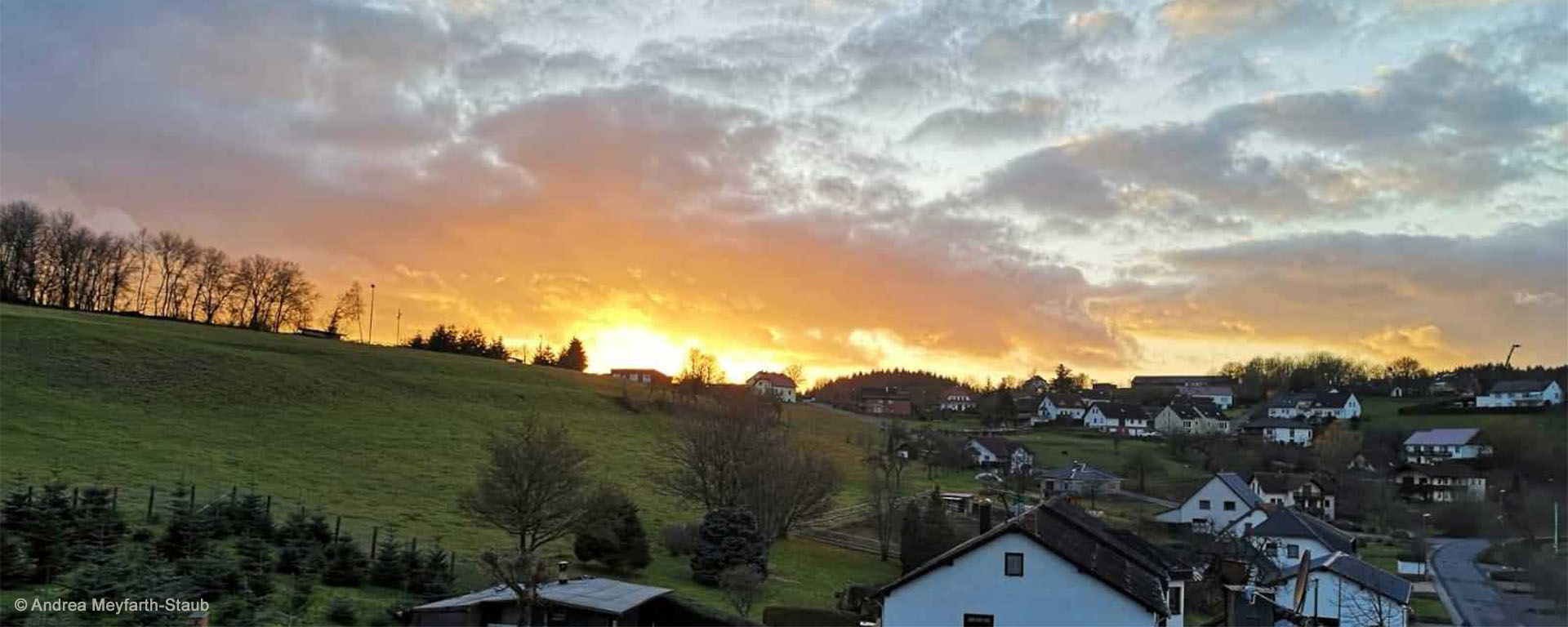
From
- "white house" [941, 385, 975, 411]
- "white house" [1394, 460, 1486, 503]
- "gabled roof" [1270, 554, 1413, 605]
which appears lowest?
"gabled roof" [1270, 554, 1413, 605]

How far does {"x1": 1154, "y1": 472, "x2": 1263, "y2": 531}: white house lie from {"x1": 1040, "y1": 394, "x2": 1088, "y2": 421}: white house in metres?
63.0

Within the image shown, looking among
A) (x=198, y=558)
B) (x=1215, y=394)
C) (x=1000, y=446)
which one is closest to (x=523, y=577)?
(x=198, y=558)

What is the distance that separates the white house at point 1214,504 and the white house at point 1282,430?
3770cm

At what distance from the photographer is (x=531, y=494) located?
3597 centimetres

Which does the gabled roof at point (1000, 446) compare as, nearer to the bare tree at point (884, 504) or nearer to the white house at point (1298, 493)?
the bare tree at point (884, 504)

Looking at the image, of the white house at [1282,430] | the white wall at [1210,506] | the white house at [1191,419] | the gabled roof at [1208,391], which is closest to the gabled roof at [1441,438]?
the white house at [1282,430]

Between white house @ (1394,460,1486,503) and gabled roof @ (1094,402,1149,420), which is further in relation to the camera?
gabled roof @ (1094,402,1149,420)

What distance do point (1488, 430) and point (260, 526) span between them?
85.6 metres

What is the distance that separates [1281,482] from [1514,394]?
21.1m

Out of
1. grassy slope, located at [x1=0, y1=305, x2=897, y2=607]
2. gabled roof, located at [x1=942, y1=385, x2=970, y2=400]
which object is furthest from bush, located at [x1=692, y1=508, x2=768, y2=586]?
gabled roof, located at [x1=942, y1=385, x2=970, y2=400]

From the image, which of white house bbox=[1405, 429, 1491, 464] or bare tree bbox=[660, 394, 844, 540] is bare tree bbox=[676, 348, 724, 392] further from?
white house bbox=[1405, 429, 1491, 464]

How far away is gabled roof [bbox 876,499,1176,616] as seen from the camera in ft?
74.5

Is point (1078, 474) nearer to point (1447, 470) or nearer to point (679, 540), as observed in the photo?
point (1447, 470)

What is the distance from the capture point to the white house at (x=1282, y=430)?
10481cm
